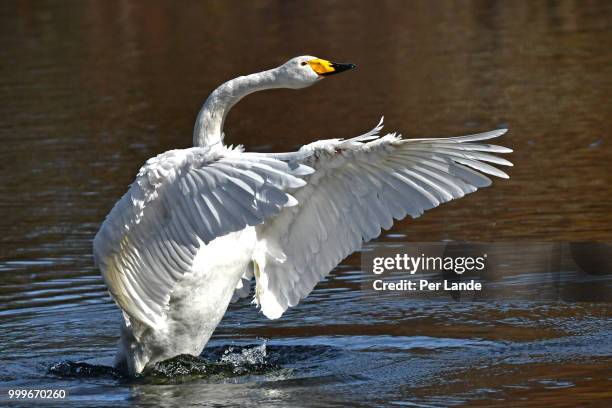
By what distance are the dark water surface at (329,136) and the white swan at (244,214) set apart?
18.3 inches

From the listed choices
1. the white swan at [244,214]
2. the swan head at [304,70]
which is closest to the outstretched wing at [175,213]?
the white swan at [244,214]

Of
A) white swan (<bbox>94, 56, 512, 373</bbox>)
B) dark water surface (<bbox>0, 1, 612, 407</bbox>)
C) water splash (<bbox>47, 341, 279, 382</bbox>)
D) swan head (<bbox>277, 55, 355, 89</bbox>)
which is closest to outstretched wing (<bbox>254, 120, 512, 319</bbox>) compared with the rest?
white swan (<bbox>94, 56, 512, 373</bbox>)

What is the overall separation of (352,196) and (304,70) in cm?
98

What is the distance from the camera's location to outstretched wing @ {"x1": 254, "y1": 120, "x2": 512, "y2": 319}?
9.36 meters

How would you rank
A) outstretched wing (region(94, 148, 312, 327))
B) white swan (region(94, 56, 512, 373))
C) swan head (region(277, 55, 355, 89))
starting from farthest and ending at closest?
swan head (region(277, 55, 355, 89)) → white swan (region(94, 56, 512, 373)) → outstretched wing (region(94, 148, 312, 327))

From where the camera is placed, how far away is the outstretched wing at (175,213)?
7941 millimetres

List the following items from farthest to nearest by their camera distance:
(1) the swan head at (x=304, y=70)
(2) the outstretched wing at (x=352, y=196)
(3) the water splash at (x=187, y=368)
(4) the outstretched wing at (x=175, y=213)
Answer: (1) the swan head at (x=304, y=70), (3) the water splash at (x=187, y=368), (2) the outstretched wing at (x=352, y=196), (4) the outstretched wing at (x=175, y=213)

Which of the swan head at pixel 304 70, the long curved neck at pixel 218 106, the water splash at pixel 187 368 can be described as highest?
the swan head at pixel 304 70

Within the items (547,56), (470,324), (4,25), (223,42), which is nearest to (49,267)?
(470,324)

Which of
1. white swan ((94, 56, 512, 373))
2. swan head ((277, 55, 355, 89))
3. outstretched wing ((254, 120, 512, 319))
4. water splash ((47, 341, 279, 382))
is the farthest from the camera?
swan head ((277, 55, 355, 89))

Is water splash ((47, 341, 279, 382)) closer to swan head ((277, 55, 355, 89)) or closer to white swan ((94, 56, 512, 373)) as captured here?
white swan ((94, 56, 512, 373))

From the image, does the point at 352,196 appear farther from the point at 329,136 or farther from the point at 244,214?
the point at 329,136

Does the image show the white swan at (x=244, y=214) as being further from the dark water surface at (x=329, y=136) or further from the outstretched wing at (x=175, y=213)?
the dark water surface at (x=329, y=136)

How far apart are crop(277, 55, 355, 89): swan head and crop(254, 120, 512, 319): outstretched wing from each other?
0.74 meters
